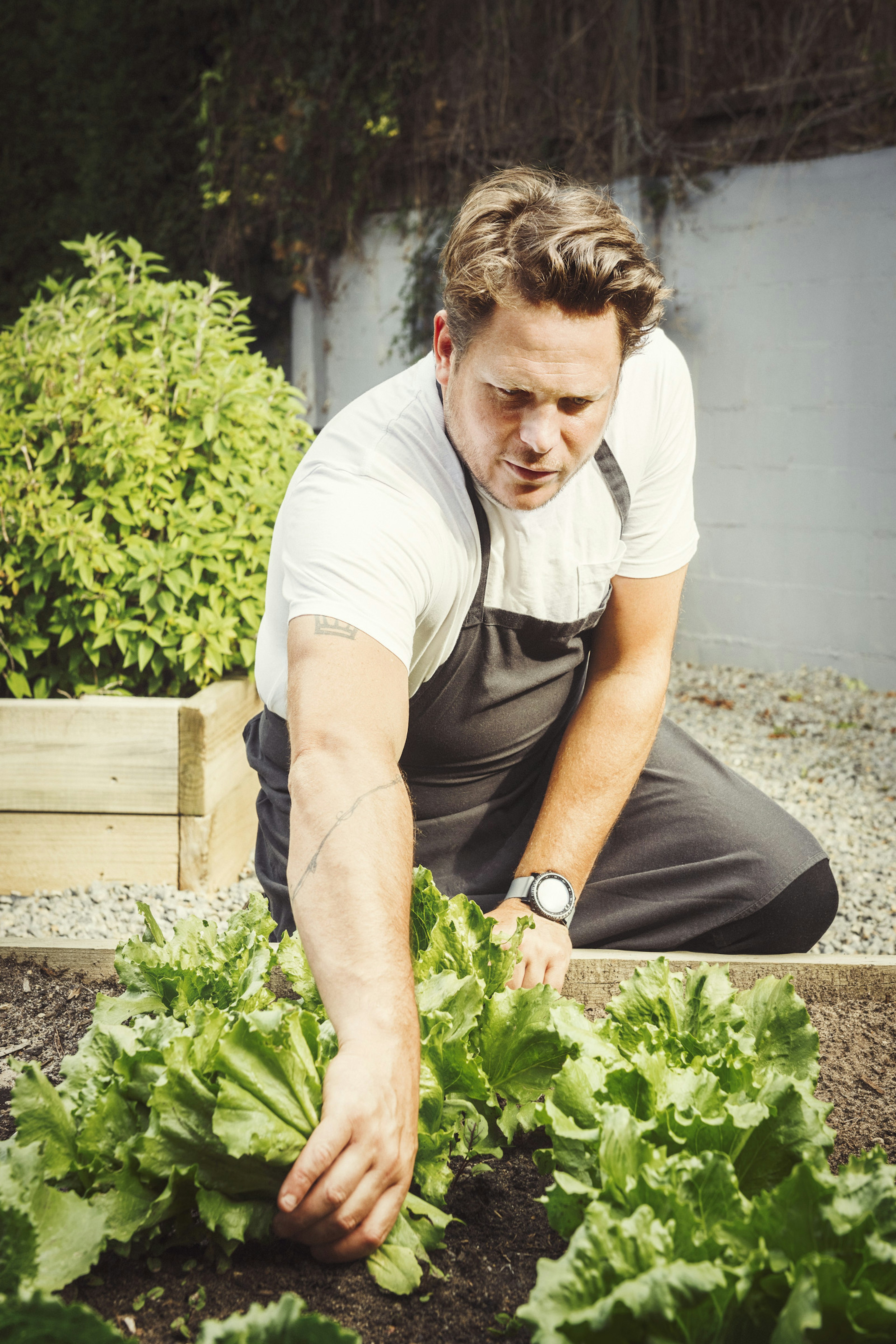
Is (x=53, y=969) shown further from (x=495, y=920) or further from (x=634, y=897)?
(x=634, y=897)

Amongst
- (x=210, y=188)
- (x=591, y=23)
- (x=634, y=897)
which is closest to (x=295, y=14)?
(x=210, y=188)

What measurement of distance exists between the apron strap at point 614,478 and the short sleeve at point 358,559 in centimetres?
44

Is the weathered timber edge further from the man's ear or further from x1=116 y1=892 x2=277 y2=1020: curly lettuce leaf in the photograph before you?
the man's ear

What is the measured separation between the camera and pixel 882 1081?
5.41ft

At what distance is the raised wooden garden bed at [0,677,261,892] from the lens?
2.45 m

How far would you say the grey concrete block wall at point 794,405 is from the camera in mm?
4434

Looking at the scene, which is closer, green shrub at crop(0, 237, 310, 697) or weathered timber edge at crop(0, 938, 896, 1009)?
weathered timber edge at crop(0, 938, 896, 1009)

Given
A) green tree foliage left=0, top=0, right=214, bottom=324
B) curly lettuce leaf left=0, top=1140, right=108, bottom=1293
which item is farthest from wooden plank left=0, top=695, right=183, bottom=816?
green tree foliage left=0, top=0, right=214, bottom=324

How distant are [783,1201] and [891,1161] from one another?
607mm

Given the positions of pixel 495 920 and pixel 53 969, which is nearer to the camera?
pixel 495 920

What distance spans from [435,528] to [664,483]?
59 centimetres

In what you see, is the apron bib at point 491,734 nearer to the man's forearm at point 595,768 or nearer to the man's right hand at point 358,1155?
the man's forearm at point 595,768

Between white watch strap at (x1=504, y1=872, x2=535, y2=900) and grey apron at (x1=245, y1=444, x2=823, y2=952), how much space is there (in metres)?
0.19

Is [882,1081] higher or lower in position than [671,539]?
lower
